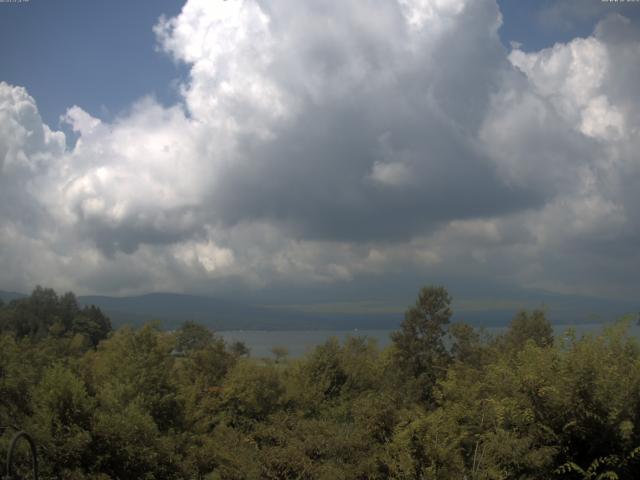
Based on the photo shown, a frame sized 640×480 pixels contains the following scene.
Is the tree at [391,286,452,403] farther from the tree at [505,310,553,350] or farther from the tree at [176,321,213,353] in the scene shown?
the tree at [176,321,213,353]

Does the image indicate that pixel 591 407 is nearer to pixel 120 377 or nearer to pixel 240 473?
pixel 240 473

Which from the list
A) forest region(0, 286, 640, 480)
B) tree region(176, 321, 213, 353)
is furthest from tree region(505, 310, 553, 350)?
tree region(176, 321, 213, 353)

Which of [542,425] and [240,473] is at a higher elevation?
[542,425]

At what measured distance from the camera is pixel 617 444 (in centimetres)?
1334

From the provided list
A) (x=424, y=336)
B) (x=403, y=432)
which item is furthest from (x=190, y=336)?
(x=403, y=432)

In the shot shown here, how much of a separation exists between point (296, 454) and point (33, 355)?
21.0m

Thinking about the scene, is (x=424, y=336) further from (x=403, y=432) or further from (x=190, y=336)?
(x=190, y=336)

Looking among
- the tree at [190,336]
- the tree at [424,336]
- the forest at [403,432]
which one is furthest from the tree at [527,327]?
the tree at [190,336]

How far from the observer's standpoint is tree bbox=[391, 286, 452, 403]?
3612cm

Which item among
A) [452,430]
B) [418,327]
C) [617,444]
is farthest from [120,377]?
[418,327]

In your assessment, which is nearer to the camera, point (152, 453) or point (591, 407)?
point (591, 407)

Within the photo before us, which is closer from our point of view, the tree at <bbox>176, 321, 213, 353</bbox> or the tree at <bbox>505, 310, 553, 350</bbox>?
the tree at <bbox>505, 310, 553, 350</bbox>

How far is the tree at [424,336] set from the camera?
119 ft

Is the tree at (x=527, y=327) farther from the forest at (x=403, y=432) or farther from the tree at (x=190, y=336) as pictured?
the tree at (x=190, y=336)
